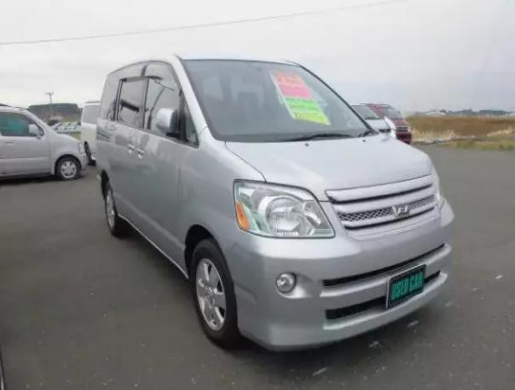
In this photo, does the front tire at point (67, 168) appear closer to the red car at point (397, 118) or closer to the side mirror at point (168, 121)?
the side mirror at point (168, 121)

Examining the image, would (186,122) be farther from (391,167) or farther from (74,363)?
(74,363)

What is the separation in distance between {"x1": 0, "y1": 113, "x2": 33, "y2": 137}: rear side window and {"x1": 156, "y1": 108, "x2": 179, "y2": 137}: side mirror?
7.92 meters

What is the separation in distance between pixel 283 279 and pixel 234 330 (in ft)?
1.95

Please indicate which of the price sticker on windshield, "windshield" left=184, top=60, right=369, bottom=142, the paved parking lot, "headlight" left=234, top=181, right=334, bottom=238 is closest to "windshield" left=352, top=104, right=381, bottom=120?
the paved parking lot

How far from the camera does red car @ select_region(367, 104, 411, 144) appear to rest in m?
14.9

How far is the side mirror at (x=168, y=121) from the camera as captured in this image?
319cm

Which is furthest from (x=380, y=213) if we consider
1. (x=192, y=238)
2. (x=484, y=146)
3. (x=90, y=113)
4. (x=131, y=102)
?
(x=484, y=146)

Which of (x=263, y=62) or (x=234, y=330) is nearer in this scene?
(x=234, y=330)

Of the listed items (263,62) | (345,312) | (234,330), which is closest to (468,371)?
(345,312)

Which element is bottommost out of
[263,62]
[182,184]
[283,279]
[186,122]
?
[283,279]

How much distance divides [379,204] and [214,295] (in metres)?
1.15

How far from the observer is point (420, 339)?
301 cm

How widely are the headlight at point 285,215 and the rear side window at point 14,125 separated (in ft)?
29.5

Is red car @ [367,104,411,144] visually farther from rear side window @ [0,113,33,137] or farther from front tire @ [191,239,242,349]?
front tire @ [191,239,242,349]
